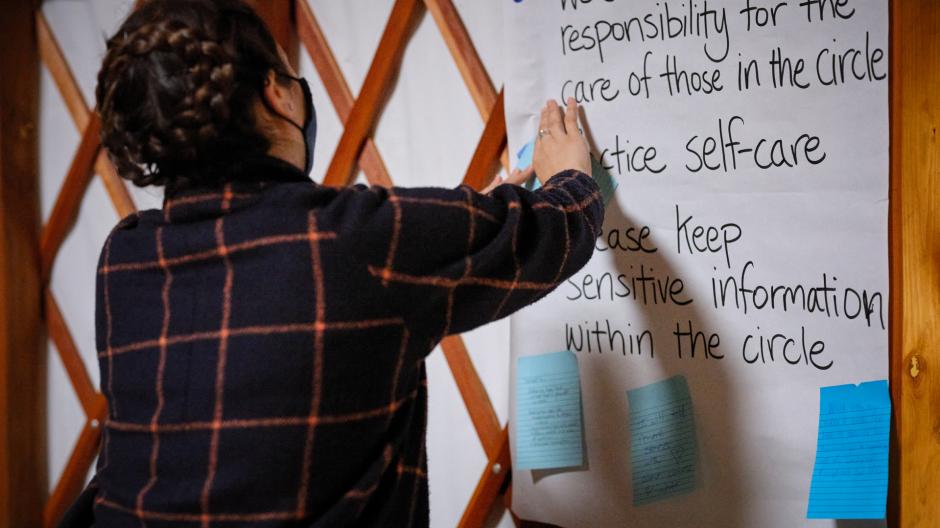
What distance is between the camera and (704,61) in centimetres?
87

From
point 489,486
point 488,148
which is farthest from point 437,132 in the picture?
point 489,486

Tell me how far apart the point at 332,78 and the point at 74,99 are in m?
0.58

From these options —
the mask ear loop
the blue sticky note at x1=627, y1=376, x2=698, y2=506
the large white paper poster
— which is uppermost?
the mask ear loop

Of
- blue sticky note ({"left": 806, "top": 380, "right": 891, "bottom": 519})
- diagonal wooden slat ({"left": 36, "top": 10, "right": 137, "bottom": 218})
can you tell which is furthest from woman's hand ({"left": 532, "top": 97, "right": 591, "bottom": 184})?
diagonal wooden slat ({"left": 36, "top": 10, "right": 137, "bottom": 218})

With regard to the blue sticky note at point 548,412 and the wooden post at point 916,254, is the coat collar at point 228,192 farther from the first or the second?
the wooden post at point 916,254

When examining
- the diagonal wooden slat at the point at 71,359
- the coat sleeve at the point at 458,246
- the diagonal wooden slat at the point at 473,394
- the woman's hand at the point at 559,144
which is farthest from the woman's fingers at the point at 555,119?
the diagonal wooden slat at the point at 71,359

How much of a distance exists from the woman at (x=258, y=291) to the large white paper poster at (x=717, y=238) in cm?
26

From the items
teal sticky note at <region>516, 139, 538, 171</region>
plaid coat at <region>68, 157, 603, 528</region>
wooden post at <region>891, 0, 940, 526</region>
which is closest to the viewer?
plaid coat at <region>68, 157, 603, 528</region>

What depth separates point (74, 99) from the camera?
1.45 m

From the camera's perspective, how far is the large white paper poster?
0.80m

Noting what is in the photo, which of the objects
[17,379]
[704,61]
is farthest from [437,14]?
[17,379]

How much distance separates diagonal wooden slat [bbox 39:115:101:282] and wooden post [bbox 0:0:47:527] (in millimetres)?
34

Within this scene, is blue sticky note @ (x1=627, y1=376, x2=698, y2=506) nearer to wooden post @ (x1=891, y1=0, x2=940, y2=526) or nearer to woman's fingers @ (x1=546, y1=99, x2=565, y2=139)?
wooden post @ (x1=891, y1=0, x2=940, y2=526)

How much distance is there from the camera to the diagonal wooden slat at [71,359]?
58.9 inches
